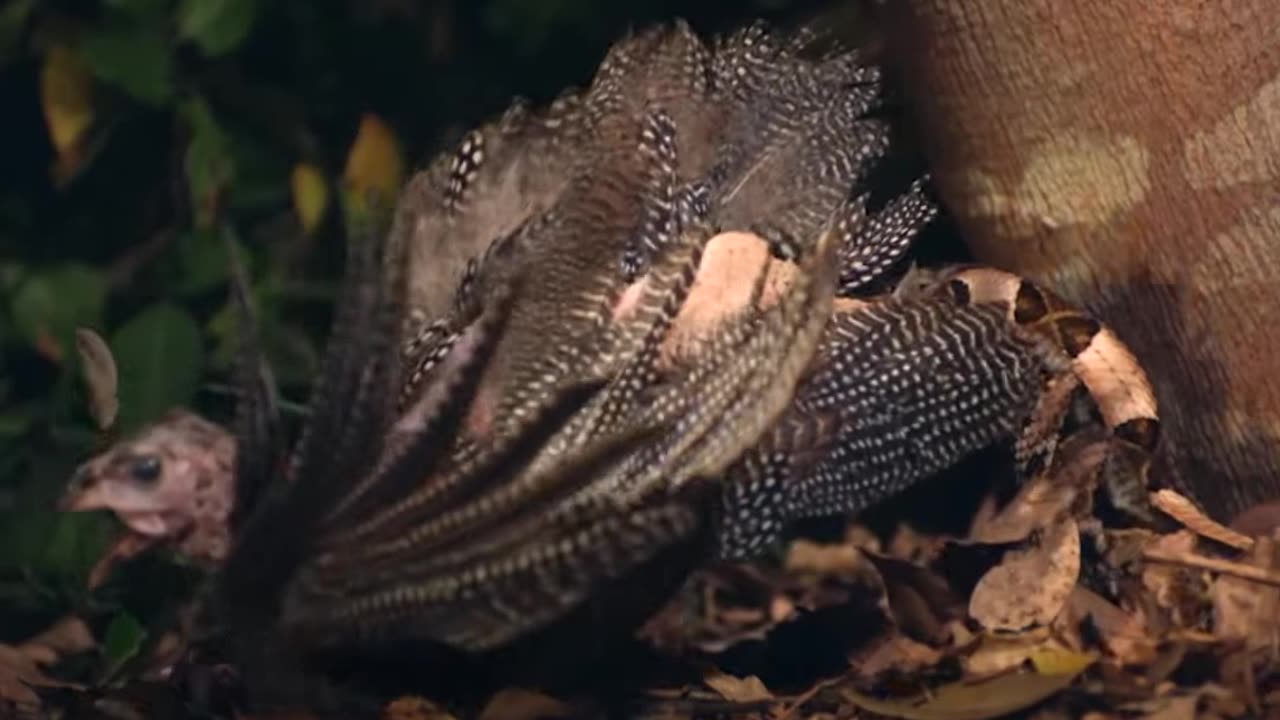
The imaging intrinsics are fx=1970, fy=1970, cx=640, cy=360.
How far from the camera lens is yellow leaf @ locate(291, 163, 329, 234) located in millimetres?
1945

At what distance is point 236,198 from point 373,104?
7.1 inches

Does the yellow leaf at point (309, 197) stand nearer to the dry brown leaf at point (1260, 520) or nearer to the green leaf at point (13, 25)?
the green leaf at point (13, 25)

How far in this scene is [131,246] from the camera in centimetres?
202

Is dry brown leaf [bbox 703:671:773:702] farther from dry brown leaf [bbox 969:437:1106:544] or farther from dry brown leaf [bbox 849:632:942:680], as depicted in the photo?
dry brown leaf [bbox 969:437:1106:544]

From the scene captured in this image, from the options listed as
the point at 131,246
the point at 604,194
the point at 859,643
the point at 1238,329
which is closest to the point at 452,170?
the point at 604,194

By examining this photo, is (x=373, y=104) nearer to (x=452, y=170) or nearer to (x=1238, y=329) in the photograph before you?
(x=452, y=170)

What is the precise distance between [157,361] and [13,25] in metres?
0.53

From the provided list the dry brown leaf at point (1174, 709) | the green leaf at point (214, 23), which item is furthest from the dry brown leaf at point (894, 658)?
the green leaf at point (214, 23)

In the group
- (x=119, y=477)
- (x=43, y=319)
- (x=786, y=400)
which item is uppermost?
(x=786, y=400)

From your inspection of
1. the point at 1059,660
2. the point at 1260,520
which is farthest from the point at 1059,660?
the point at 1260,520

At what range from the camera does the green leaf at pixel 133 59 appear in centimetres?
189

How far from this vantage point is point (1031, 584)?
1.30 metres

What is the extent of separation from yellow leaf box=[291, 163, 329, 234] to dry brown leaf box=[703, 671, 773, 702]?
0.80 m

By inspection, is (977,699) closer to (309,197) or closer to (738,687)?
(738,687)
